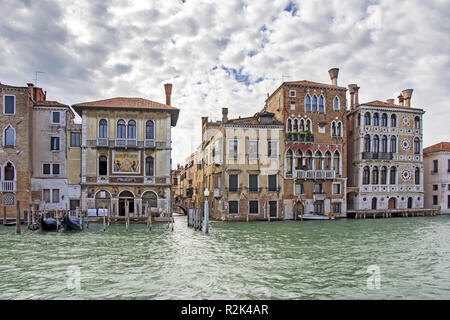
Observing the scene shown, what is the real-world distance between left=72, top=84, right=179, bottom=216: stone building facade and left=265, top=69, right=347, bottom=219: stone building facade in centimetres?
858

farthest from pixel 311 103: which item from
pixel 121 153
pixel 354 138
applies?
pixel 121 153

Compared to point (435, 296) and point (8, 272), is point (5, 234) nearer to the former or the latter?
point (8, 272)

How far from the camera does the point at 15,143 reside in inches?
854

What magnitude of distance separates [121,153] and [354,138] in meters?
18.4

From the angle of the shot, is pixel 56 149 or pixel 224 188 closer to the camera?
pixel 56 149

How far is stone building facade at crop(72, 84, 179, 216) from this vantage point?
22156 mm

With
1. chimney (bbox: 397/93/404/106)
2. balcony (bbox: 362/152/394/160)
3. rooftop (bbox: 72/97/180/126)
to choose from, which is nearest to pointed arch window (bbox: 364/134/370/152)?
balcony (bbox: 362/152/394/160)

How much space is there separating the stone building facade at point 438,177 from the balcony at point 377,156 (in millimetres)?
5650

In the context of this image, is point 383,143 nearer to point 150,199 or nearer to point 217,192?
point 217,192

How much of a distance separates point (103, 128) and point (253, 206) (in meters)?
11.3

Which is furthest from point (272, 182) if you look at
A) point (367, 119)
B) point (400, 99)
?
point (400, 99)

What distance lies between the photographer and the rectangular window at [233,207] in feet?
79.5
